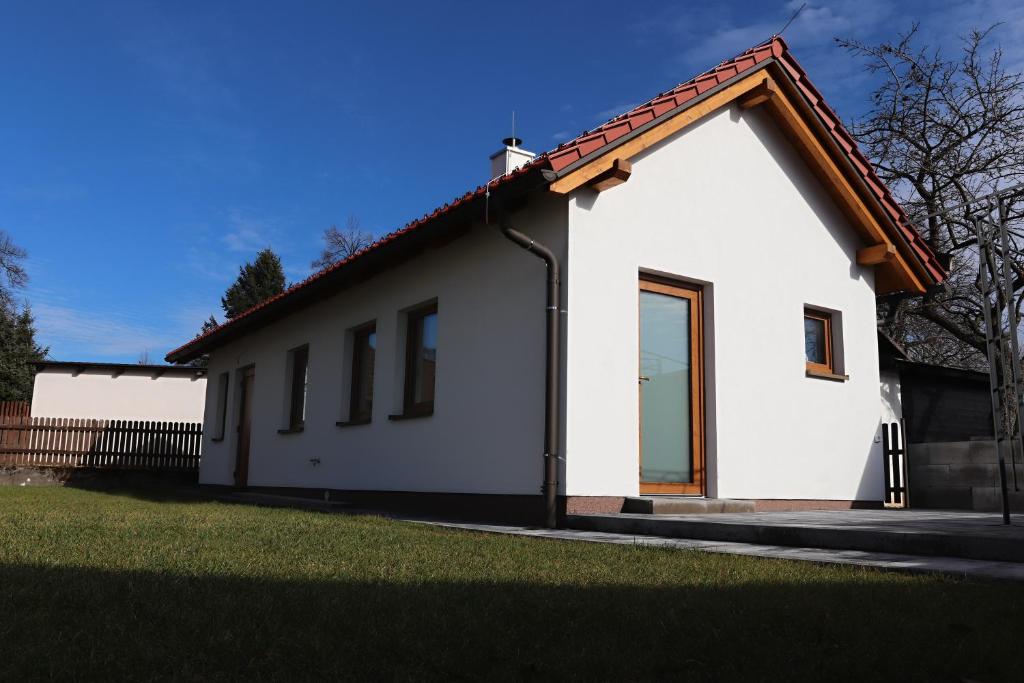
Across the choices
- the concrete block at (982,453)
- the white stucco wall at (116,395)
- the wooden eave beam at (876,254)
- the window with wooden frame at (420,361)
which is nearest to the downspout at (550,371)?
the window with wooden frame at (420,361)

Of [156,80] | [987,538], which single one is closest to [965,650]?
[987,538]

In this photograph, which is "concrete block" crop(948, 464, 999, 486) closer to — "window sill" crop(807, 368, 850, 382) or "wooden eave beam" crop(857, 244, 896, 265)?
"window sill" crop(807, 368, 850, 382)

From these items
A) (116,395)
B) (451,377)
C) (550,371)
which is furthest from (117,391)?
(550,371)

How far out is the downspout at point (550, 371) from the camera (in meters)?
7.15

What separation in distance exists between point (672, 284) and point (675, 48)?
411 centimetres

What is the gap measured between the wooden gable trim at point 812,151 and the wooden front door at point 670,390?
1500 millimetres

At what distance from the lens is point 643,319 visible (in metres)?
8.16

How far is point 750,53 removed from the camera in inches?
351

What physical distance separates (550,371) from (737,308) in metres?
2.54

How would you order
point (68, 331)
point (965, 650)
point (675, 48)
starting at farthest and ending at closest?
1. point (68, 331)
2. point (675, 48)
3. point (965, 650)

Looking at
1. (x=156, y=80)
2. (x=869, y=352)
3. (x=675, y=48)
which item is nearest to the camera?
(x=869, y=352)

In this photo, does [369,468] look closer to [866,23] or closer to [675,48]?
[675,48]

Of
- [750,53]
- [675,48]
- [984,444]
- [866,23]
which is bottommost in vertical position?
[984,444]

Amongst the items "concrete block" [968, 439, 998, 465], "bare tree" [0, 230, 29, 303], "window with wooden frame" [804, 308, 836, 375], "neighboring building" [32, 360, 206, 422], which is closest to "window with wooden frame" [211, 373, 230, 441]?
"neighboring building" [32, 360, 206, 422]
